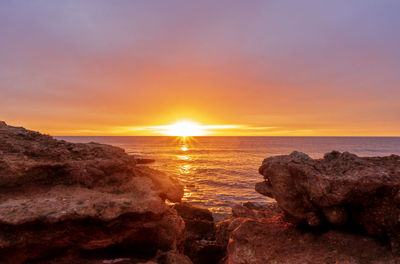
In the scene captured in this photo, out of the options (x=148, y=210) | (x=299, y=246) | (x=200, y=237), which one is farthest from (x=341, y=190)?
(x=200, y=237)

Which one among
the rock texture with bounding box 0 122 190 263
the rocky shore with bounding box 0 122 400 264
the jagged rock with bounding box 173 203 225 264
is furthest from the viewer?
the jagged rock with bounding box 173 203 225 264

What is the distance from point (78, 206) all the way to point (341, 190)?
19.8ft

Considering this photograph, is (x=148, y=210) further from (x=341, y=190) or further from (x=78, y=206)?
(x=341, y=190)

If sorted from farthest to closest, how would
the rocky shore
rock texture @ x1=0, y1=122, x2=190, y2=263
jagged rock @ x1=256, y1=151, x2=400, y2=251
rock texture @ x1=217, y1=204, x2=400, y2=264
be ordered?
1. jagged rock @ x1=256, y1=151, x2=400, y2=251
2. rock texture @ x1=217, y1=204, x2=400, y2=264
3. the rocky shore
4. rock texture @ x1=0, y1=122, x2=190, y2=263

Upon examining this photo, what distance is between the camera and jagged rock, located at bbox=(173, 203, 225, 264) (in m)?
7.51

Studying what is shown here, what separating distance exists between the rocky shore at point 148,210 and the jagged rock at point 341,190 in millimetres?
21

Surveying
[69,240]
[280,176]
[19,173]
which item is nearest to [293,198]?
[280,176]


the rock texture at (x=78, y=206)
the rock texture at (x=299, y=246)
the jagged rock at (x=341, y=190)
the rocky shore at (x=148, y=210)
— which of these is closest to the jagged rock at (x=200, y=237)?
the rock texture at (x=78, y=206)

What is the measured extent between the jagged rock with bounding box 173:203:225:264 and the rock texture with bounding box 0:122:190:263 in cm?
123

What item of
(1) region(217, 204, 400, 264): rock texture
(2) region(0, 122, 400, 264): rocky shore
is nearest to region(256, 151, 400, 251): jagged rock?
(2) region(0, 122, 400, 264): rocky shore

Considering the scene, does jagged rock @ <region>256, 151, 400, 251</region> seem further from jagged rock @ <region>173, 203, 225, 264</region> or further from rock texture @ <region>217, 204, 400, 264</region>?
jagged rock @ <region>173, 203, 225, 264</region>

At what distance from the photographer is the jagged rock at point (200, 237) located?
24.6ft

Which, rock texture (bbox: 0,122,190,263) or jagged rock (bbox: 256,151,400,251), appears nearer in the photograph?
rock texture (bbox: 0,122,190,263)

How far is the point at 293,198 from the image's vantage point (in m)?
5.99
